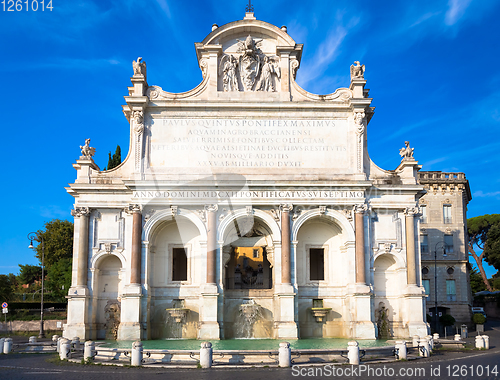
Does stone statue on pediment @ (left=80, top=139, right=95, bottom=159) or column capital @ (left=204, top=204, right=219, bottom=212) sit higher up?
stone statue on pediment @ (left=80, top=139, right=95, bottom=159)

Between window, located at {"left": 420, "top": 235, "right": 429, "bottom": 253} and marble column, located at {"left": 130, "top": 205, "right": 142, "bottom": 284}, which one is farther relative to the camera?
window, located at {"left": 420, "top": 235, "right": 429, "bottom": 253}

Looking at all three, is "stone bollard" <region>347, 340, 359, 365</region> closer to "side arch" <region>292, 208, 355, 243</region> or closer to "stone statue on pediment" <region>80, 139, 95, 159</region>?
"side arch" <region>292, 208, 355, 243</region>

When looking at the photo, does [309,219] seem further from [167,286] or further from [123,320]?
[123,320]

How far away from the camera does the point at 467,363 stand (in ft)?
72.7

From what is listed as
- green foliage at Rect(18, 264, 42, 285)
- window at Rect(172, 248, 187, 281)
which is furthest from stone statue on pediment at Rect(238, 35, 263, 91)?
green foliage at Rect(18, 264, 42, 285)

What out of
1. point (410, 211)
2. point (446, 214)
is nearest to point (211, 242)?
point (410, 211)

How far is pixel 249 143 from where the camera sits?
3503cm

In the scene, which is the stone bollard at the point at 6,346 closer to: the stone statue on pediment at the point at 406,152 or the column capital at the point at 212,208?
the column capital at the point at 212,208

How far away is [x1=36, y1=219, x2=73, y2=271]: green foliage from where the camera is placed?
217 ft

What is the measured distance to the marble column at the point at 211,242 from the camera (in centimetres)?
3297

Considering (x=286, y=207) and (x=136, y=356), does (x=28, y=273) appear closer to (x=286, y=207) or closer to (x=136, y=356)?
(x=286, y=207)

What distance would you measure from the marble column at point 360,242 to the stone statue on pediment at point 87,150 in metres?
17.6

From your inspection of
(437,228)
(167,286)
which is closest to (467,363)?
(167,286)

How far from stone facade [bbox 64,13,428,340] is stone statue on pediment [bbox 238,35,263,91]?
9cm
